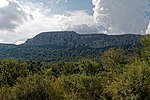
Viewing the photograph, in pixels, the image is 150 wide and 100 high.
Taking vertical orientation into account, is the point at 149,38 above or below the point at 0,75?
above

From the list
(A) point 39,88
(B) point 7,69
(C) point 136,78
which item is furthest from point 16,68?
(C) point 136,78

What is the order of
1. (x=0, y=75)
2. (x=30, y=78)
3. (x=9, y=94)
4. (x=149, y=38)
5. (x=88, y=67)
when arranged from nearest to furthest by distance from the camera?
1. (x=9, y=94)
2. (x=30, y=78)
3. (x=149, y=38)
4. (x=0, y=75)
5. (x=88, y=67)

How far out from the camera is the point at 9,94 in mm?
50781

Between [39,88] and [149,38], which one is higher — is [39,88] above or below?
below

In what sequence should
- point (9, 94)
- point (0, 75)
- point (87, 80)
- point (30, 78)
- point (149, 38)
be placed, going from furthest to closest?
point (0, 75) → point (149, 38) → point (87, 80) → point (30, 78) → point (9, 94)

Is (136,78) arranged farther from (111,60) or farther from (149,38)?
(111,60)

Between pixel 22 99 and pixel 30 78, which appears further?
pixel 30 78

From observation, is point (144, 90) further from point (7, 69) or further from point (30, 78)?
point (7, 69)

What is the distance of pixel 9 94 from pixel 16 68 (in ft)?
148

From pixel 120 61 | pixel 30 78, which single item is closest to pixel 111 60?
pixel 120 61

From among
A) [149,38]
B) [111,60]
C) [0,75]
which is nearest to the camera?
[149,38]

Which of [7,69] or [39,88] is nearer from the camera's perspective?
[39,88]

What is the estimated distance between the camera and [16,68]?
3760 inches

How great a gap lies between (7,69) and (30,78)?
139ft
